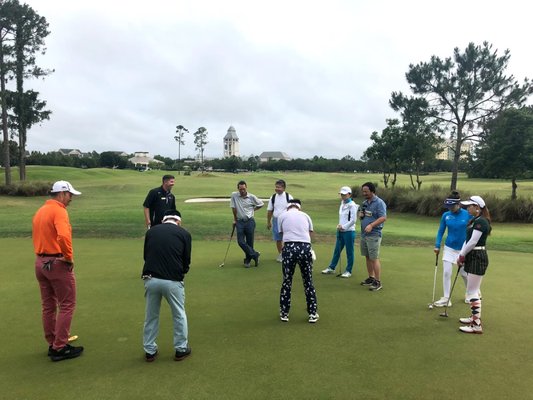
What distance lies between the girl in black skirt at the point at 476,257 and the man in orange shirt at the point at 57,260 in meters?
5.27

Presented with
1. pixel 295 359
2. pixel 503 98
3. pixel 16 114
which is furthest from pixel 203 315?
pixel 16 114

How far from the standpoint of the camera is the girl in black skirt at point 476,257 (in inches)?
226

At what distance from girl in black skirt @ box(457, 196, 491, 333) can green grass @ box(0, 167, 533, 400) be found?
0.25 meters

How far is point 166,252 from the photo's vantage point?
469cm

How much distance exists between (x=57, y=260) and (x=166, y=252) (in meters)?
1.35

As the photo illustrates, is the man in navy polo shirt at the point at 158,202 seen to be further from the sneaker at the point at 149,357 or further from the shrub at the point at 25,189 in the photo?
the shrub at the point at 25,189

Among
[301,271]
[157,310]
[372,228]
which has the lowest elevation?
[157,310]

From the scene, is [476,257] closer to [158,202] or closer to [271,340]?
[271,340]

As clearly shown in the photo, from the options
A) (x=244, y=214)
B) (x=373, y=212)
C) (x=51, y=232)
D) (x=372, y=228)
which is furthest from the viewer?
(x=244, y=214)

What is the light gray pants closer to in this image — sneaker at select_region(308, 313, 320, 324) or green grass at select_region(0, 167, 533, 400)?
green grass at select_region(0, 167, 533, 400)

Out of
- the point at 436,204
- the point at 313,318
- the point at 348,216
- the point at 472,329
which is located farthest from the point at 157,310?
the point at 436,204

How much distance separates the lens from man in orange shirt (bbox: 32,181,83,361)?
15.8 ft

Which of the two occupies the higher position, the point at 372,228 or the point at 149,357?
the point at 372,228

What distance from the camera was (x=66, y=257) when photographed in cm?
485
